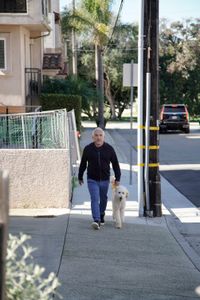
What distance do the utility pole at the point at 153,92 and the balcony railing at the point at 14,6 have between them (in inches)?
Result: 439

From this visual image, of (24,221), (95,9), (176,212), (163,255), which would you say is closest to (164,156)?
(176,212)

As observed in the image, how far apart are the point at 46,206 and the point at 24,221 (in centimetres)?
139

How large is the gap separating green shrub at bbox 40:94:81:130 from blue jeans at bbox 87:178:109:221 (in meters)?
14.0

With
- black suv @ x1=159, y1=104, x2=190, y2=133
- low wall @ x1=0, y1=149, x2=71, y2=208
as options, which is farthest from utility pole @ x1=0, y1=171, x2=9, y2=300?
black suv @ x1=159, y1=104, x2=190, y2=133

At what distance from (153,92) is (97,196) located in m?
2.30

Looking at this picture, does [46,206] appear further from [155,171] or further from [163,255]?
[163,255]

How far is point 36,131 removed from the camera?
1209 centimetres

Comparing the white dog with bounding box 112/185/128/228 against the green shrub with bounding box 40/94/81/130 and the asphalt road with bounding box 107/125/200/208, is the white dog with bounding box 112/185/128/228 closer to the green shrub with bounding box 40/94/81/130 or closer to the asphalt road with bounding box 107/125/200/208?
the asphalt road with bounding box 107/125/200/208

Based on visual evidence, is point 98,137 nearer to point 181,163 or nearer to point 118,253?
point 118,253

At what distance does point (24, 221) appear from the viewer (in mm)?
9492

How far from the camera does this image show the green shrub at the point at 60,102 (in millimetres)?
23127

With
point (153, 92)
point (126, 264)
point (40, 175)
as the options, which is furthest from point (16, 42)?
point (126, 264)

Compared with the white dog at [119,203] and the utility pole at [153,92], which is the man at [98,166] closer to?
the white dog at [119,203]

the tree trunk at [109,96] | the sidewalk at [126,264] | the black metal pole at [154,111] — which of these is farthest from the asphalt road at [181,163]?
the tree trunk at [109,96]
